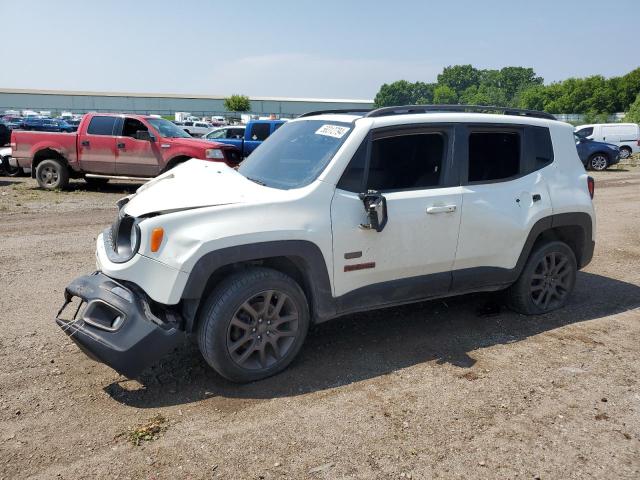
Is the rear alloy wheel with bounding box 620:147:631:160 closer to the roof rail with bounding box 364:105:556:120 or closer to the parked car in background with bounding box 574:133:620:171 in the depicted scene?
the parked car in background with bounding box 574:133:620:171

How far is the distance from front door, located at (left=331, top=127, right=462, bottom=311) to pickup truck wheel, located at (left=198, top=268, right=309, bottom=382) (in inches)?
15.8

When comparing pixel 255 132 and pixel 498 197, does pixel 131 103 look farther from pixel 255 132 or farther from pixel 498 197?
pixel 498 197

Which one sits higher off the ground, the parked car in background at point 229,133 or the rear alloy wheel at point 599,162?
the parked car in background at point 229,133

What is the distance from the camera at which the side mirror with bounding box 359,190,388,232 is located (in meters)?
3.80

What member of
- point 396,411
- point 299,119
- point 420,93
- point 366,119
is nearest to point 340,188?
point 366,119

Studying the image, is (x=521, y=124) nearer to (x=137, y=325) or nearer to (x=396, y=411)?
(x=396, y=411)

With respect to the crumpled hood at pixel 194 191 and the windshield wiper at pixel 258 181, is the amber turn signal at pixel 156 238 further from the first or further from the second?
the windshield wiper at pixel 258 181

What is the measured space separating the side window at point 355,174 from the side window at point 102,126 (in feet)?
33.6

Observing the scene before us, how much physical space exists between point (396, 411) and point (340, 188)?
5.18 ft

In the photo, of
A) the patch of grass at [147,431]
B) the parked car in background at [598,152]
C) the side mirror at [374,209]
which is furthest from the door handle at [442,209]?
the parked car in background at [598,152]

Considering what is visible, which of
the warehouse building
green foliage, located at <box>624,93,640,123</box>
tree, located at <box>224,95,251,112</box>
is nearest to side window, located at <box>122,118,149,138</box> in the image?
green foliage, located at <box>624,93,640,123</box>

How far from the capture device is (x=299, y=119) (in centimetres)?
479

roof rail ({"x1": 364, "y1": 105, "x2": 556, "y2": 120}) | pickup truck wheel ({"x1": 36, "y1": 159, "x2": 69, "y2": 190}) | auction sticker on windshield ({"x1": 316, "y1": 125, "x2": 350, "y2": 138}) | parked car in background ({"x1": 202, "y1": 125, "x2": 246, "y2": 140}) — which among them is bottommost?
pickup truck wheel ({"x1": 36, "y1": 159, "x2": 69, "y2": 190})

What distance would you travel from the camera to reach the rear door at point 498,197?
441 cm
